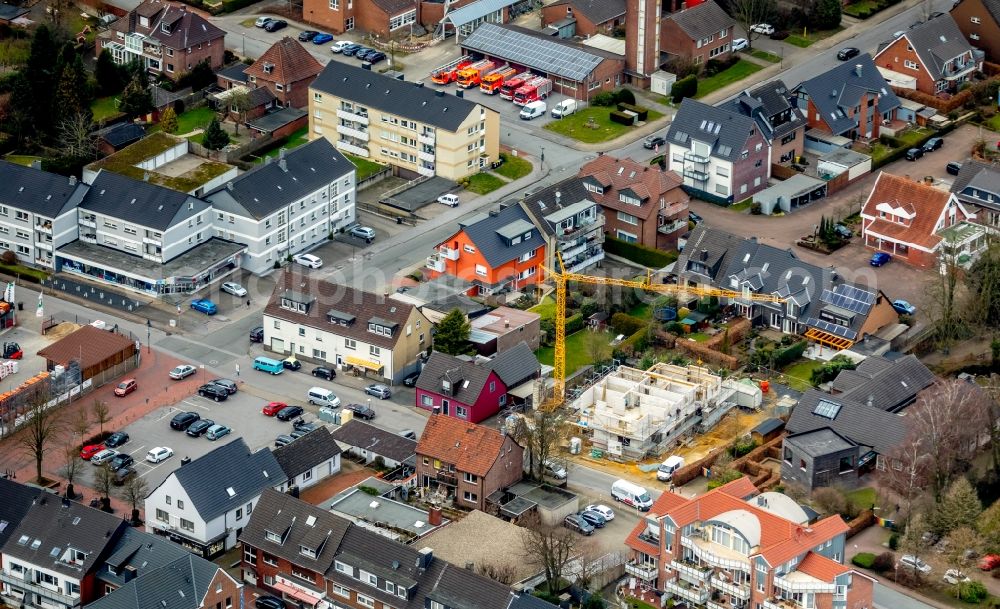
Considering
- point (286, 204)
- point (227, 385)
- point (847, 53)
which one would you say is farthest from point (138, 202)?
point (847, 53)

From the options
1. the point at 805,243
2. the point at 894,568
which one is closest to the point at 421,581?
the point at 894,568

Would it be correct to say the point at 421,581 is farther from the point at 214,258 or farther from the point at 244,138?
the point at 244,138

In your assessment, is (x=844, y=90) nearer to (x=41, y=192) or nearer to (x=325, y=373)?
(x=325, y=373)

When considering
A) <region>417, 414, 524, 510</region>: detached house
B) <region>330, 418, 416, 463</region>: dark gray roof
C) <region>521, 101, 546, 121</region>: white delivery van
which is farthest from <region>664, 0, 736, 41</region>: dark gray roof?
<region>417, 414, 524, 510</region>: detached house

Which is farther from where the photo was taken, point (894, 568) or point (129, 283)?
point (129, 283)

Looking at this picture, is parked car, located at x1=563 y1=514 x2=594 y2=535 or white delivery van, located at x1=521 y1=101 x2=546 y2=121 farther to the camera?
white delivery van, located at x1=521 y1=101 x2=546 y2=121

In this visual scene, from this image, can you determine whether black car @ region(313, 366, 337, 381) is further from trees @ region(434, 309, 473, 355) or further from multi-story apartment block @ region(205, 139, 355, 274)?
multi-story apartment block @ region(205, 139, 355, 274)
